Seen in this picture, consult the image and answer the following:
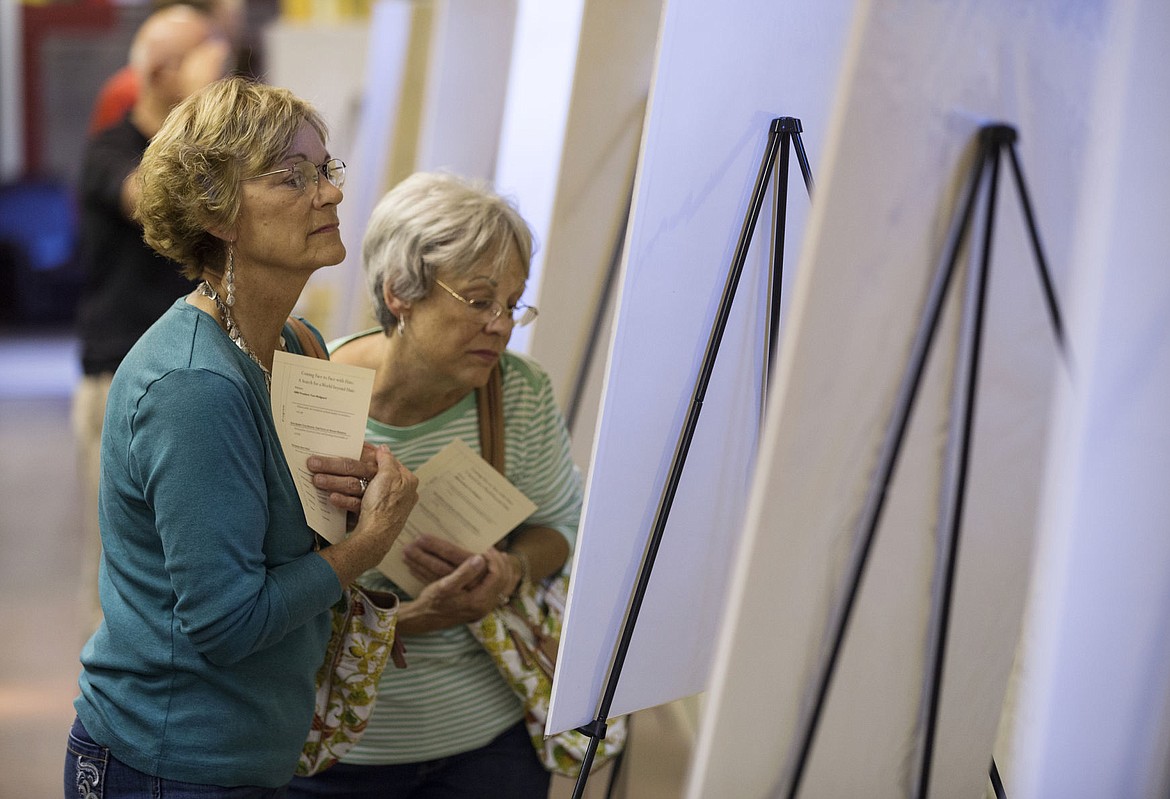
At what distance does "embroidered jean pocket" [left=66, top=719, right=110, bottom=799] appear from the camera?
4.67 feet

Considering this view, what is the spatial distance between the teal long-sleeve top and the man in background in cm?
224

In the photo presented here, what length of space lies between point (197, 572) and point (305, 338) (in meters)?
0.47

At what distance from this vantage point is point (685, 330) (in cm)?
167

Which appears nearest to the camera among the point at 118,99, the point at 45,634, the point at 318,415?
the point at 318,415

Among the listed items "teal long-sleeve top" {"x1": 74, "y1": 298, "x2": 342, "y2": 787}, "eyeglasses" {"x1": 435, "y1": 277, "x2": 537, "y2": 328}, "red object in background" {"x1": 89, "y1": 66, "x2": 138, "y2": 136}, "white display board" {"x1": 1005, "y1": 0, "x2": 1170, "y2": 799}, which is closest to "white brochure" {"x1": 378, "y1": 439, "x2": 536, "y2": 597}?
"eyeglasses" {"x1": 435, "y1": 277, "x2": 537, "y2": 328}

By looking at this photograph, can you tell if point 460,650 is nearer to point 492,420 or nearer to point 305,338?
point 492,420

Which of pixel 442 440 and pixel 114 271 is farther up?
pixel 442 440

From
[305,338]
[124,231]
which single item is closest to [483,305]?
[305,338]

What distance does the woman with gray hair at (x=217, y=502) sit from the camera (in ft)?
4.34

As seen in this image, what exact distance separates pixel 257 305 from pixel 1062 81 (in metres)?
1.04

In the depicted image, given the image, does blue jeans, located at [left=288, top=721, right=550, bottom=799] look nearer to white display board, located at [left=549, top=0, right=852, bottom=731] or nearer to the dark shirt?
white display board, located at [left=549, top=0, right=852, bottom=731]

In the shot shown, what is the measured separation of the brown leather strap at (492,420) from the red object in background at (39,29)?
11.0m

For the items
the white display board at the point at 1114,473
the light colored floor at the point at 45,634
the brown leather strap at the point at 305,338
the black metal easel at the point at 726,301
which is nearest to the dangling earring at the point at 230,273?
the brown leather strap at the point at 305,338

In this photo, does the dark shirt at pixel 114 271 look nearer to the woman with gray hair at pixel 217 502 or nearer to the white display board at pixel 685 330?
the woman with gray hair at pixel 217 502
